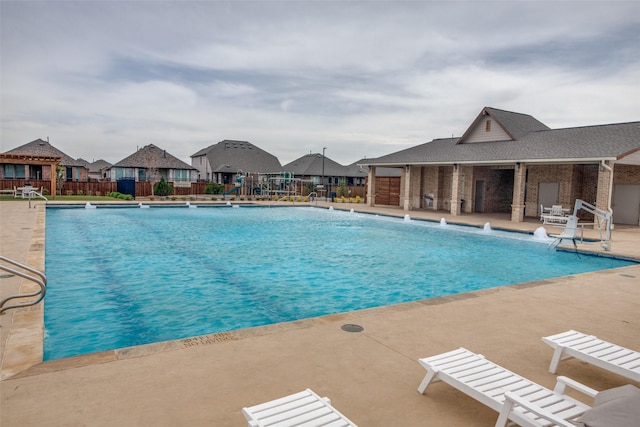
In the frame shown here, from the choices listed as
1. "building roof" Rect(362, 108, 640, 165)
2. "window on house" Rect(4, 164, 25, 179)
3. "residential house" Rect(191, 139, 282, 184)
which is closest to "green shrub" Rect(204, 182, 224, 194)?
"residential house" Rect(191, 139, 282, 184)

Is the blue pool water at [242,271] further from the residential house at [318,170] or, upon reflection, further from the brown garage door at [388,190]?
the residential house at [318,170]

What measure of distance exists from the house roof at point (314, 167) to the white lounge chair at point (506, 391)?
49021 mm

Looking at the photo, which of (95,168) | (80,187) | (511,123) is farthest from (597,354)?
(95,168)

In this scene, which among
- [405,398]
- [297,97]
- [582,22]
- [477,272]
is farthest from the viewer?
[297,97]

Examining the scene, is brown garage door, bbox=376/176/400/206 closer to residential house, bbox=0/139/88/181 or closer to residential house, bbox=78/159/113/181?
residential house, bbox=0/139/88/181

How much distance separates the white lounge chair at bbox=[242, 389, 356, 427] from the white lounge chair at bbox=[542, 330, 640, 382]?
261cm

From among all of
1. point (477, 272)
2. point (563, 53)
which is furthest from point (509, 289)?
point (563, 53)

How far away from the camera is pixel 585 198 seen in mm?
22812

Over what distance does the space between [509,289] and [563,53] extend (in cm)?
1641

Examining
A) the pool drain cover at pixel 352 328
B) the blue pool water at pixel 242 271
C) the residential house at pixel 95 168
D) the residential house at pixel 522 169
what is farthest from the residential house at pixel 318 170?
the pool drain cover at pixel 352 328

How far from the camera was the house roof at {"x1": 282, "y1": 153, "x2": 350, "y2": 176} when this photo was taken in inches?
2098

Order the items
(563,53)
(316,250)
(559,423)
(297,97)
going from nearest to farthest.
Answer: (559,423)
(316,250)
(563,53)
(297,97)

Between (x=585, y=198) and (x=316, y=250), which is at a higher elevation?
(x=585, y=198)

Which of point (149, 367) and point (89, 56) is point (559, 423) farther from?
point (89, 56)
